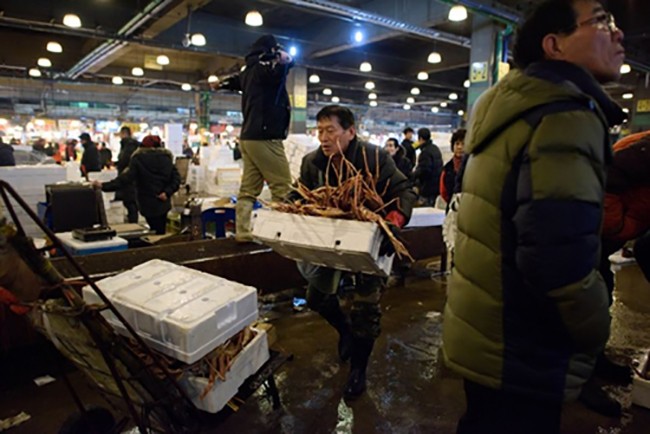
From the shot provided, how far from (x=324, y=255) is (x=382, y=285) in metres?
0.51

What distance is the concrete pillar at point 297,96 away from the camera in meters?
13.1

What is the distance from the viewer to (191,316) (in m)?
1.60

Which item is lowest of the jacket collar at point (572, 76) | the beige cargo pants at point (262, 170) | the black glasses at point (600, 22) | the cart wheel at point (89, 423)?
A: the cart wheel at point (89, 423)

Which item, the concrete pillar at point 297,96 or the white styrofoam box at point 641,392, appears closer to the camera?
the white styrofoam box at point 641,392

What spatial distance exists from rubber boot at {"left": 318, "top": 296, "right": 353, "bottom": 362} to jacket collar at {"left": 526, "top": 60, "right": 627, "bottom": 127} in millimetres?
1824

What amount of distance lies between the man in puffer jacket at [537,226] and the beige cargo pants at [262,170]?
2.27 metres

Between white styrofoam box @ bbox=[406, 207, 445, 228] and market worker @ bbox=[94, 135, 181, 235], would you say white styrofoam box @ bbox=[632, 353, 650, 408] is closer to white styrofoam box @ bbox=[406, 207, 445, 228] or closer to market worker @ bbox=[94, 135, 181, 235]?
white styrofoam box @ bbox=[406, 207, 445, 228]

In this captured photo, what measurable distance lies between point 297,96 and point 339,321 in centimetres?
1140

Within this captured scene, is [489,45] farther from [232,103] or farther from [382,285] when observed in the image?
[232,103]

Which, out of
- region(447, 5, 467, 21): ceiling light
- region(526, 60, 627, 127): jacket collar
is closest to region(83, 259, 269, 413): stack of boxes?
region(526, 60, 627, 127): jacket collar

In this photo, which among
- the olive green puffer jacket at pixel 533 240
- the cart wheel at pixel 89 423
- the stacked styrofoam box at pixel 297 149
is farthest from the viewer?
the stacked styrofoam box at pixel 297 149

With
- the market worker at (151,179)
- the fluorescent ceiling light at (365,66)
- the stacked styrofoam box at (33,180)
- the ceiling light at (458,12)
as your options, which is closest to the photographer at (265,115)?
the market worker at (151,179)

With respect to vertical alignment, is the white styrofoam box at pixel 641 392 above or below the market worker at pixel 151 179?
below

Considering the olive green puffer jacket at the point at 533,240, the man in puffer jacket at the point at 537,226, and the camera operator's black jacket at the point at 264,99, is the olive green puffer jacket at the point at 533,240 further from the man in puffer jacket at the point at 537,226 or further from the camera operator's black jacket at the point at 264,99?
the camera operator's black jacket at the point at 264,99
